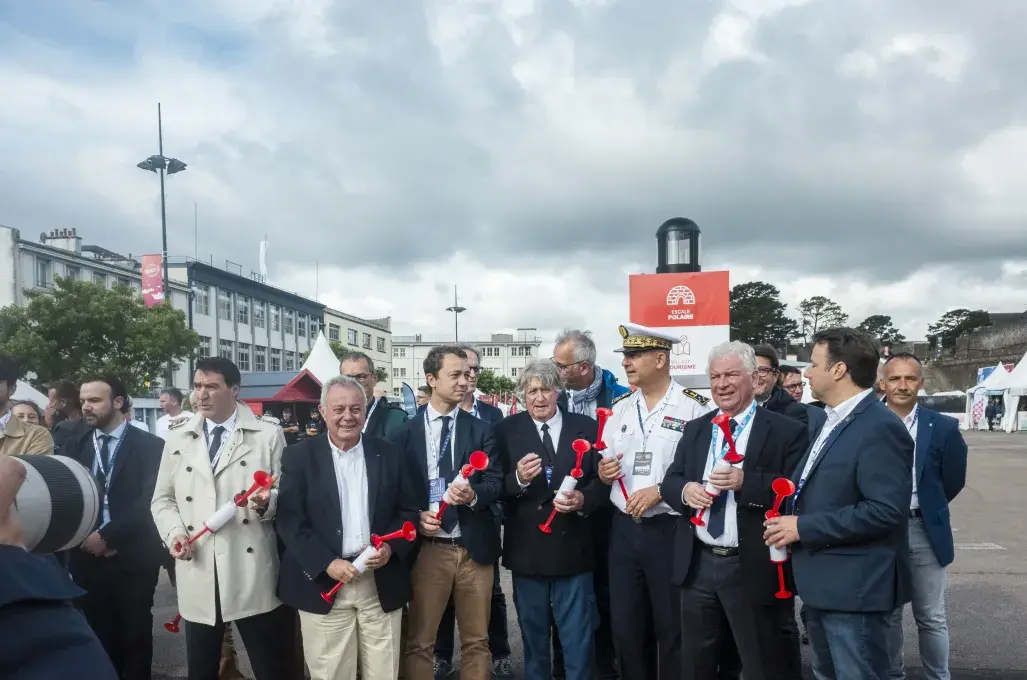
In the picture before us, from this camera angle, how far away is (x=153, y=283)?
3114cm

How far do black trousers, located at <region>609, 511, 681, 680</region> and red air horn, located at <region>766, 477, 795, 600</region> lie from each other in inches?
26.2

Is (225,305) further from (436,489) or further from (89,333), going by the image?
(436,489)

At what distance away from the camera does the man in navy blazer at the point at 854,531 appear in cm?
314

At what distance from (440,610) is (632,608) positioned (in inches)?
42.3

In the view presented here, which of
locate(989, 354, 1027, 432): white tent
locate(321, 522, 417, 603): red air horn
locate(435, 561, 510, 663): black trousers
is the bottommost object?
locate(989, 354, 1027, 432): white tent

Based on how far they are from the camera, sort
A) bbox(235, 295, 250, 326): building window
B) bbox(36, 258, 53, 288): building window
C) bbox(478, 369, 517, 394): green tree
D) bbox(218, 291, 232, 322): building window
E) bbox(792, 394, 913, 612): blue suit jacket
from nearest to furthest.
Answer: bbox(792, 394, 913, 612): blue suit jacket
bbox(36, 258, 53, 288): building window
bbox(218, 291, 232, 322): building window
bbox(235, 295, 250, 326): building window
bbox(478, 369, 517, 394): green tree

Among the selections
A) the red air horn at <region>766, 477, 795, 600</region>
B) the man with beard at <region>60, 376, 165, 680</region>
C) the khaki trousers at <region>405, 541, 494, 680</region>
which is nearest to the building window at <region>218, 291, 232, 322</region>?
the man with beard at <region>60, 376, 165, 680</region>

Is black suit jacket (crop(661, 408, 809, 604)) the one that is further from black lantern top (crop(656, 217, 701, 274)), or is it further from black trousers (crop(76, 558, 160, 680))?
black lantern top (crop(656, 217, 701, 274))

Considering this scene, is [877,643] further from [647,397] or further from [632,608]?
[647,397]

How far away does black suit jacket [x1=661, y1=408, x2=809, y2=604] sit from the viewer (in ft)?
11.8

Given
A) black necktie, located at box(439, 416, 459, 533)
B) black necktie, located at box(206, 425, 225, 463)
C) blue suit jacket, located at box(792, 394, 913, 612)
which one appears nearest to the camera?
blue suit jacket, located at box(792, 394, 913, 612)

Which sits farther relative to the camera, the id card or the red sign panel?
the red sign panel

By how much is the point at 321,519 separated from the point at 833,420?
254 centimetres

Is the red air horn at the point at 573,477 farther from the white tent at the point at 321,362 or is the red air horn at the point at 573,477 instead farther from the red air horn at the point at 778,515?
the white tent at the point at 321,362
